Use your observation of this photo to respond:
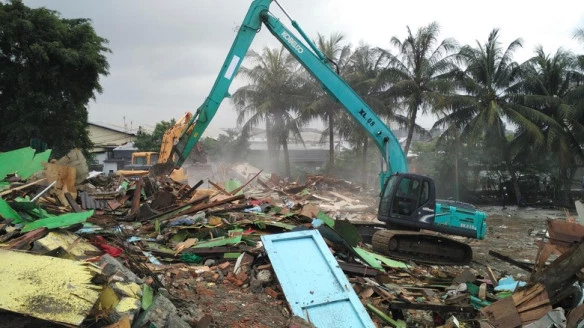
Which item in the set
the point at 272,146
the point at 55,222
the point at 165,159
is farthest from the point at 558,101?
the point at 55,222

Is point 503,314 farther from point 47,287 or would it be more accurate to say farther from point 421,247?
point 47,287

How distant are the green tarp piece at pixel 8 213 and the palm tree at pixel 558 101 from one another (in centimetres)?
2473

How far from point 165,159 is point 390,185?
7.35 m

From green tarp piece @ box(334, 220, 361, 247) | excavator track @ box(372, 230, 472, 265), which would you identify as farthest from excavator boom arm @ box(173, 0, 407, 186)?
green tarp piece @ box(334, 220, 361, 247)

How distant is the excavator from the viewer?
9.52 m

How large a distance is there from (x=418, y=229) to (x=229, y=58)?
19.9 feet

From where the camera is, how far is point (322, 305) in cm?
523

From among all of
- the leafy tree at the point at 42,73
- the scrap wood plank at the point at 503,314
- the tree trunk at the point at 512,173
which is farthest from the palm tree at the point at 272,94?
the scrap wood plank at the point at 503,314

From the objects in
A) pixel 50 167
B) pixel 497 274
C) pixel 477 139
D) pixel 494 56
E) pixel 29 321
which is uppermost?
pixel 494 56

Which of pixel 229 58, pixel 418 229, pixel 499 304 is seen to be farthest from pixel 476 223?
pixel 229 58

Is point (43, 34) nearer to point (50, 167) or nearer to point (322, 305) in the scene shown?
point (50, 167)

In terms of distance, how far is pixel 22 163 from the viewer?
8.81 m

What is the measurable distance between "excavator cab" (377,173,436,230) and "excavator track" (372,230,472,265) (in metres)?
0.42

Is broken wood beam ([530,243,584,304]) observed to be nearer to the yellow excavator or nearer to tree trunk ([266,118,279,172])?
the yellow excavator
